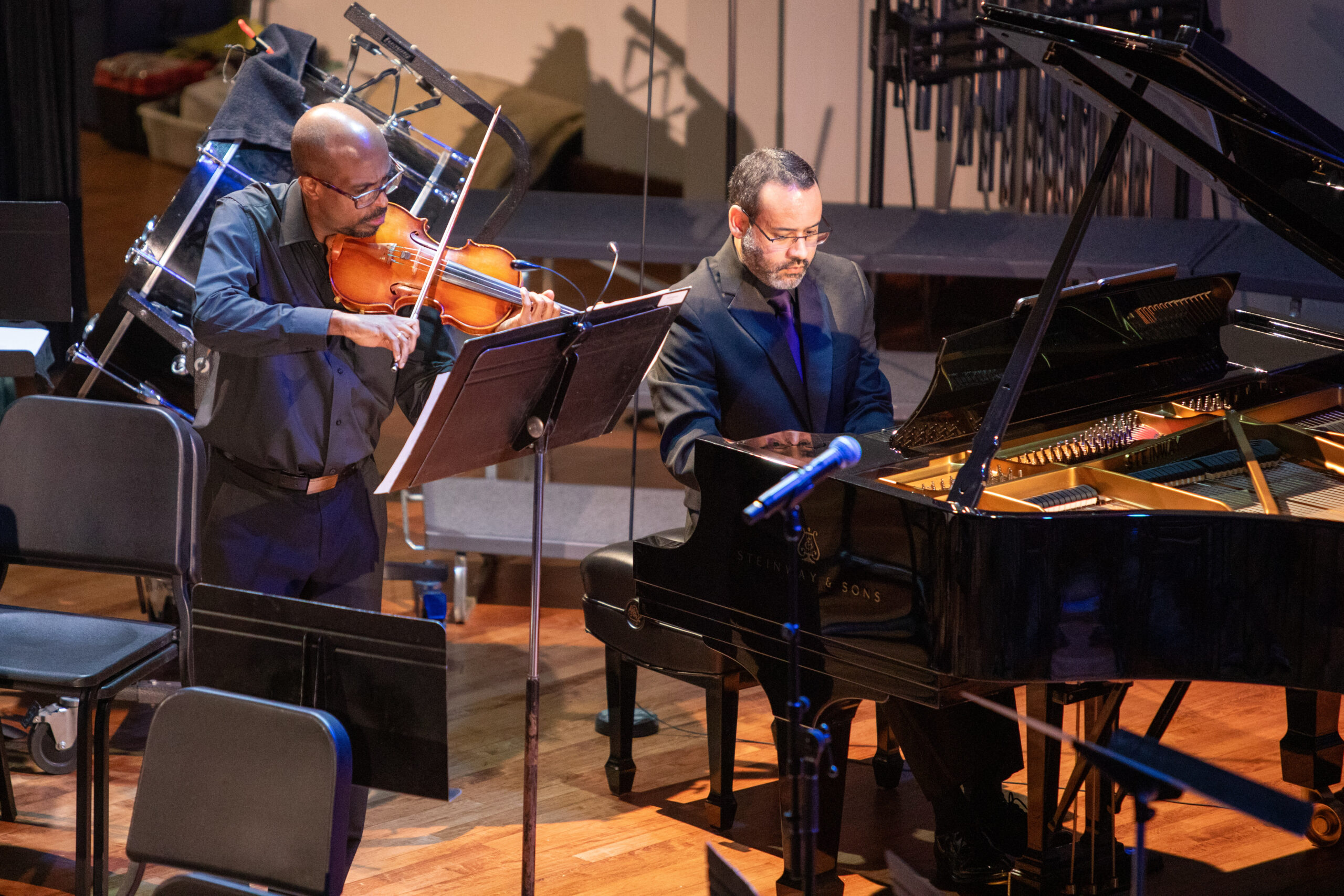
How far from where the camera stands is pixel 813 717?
2904mm

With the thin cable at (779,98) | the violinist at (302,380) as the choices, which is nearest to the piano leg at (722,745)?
the violinist at (302,380)

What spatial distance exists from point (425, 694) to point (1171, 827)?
6.51 ft

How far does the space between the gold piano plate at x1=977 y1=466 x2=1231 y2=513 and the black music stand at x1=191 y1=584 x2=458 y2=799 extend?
3.48 feet

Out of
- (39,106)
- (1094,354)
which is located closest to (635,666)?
(1094,354)

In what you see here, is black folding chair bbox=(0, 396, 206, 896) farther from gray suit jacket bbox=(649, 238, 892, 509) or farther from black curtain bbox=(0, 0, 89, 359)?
black curtain bbox=(0, 0, 89, 359)

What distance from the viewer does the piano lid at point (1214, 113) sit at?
2504 mm

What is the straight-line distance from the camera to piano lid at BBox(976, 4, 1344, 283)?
2504mm

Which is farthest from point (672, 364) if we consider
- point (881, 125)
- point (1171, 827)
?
point (881, 125)

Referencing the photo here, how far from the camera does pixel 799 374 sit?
333 centimetres

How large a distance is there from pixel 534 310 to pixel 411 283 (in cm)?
25

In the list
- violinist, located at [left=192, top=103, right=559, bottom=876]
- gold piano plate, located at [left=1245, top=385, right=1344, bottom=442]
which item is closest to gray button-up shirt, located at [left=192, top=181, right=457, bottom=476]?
violinist, located at [left=192, top=103, right=559, bottom=876]

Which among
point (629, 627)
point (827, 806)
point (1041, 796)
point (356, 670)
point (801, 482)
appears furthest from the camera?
point (629, 627)

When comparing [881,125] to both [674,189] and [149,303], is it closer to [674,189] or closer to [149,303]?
[674,189]

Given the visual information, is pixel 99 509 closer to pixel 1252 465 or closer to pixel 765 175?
pixel 765 175
